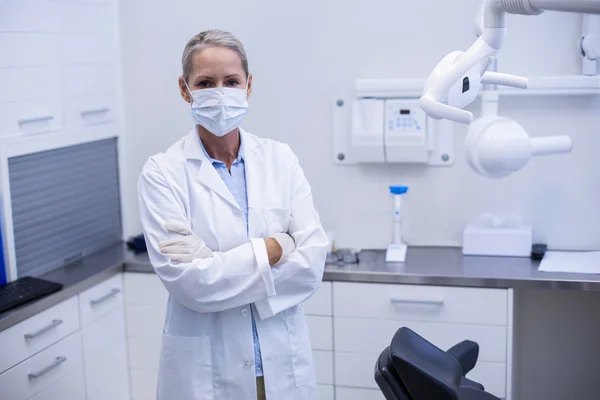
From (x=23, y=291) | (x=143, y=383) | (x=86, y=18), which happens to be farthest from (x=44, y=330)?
(x=86, y=18)

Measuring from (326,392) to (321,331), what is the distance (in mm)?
220

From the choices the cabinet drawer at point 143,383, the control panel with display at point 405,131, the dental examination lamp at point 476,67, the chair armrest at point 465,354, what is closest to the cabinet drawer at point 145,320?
the cabinet drawer at point 143,383

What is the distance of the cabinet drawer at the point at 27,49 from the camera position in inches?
96.3

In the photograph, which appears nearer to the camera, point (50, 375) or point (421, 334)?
point (50, 375)

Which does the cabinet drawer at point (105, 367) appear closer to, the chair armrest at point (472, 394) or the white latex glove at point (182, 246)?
the white latex glove at point (182, 246)

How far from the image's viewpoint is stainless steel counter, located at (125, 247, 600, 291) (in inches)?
96.4

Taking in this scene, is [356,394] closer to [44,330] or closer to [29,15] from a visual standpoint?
[44,330]

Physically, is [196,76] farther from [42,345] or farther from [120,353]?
[120,353]

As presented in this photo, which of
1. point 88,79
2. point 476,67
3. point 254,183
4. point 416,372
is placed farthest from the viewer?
point 88,79

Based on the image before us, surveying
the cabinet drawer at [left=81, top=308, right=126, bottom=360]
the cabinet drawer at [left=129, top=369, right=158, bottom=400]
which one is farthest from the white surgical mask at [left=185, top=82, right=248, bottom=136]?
the cabinet drawer at [left=129, top=369, right=158, bottom=400]

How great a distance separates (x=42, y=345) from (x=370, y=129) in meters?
1.33

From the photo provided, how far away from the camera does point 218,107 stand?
1.90m

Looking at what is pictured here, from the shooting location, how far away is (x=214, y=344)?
192cm

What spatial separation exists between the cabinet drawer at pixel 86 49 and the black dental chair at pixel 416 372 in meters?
1.69
